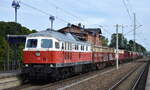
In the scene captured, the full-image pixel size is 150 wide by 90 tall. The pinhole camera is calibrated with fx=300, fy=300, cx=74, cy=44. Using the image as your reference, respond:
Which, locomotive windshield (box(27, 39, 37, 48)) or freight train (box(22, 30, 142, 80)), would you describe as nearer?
freight train (box(22, 30, 142, 80))

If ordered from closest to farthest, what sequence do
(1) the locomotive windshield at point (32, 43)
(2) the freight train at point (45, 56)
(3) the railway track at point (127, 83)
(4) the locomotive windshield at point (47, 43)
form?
(3) the railway track at point (127, 83), (2) the freight train at point (45, 56), (4) the locomotive windshield at point (47, 43), (1) the locomotive windshield at point (32, 43)

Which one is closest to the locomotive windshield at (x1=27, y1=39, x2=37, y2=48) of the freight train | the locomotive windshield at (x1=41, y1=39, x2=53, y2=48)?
the freight train

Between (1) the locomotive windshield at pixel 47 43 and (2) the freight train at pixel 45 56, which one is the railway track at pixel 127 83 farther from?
(1) the locomotive windshield at pixel 47 43

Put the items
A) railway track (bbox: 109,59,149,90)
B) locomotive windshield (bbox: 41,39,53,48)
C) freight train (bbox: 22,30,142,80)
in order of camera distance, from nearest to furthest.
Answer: railway track (bbox: 109,59,149,90) → freight train (bbox: 22,30,142,80) → locomotive windshield (bbox: 41,39,53,48)

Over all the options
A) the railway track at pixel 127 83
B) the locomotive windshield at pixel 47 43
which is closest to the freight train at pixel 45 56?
the locomotive windshield at pixel 47 43

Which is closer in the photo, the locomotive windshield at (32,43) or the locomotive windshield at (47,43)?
the locomotive windshield at (47,43)

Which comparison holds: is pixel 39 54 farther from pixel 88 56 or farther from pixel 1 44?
pixel 1 44

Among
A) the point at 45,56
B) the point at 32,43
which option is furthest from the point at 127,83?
the point at 32,43

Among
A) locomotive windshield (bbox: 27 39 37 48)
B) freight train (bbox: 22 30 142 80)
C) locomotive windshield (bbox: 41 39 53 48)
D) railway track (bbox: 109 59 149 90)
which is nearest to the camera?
railway track (bbox: 109 59 149 90)

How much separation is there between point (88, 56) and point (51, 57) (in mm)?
12434

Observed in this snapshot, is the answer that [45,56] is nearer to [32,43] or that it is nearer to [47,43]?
[47,43]

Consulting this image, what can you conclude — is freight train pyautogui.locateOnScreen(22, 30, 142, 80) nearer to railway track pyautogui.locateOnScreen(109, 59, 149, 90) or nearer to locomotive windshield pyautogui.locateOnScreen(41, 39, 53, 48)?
locomotive windshield pyautogui.locateOnScreen(41, 39, 53, 48)

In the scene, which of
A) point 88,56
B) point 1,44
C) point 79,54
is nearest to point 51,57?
point 79,54

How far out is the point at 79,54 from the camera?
28266 mm
